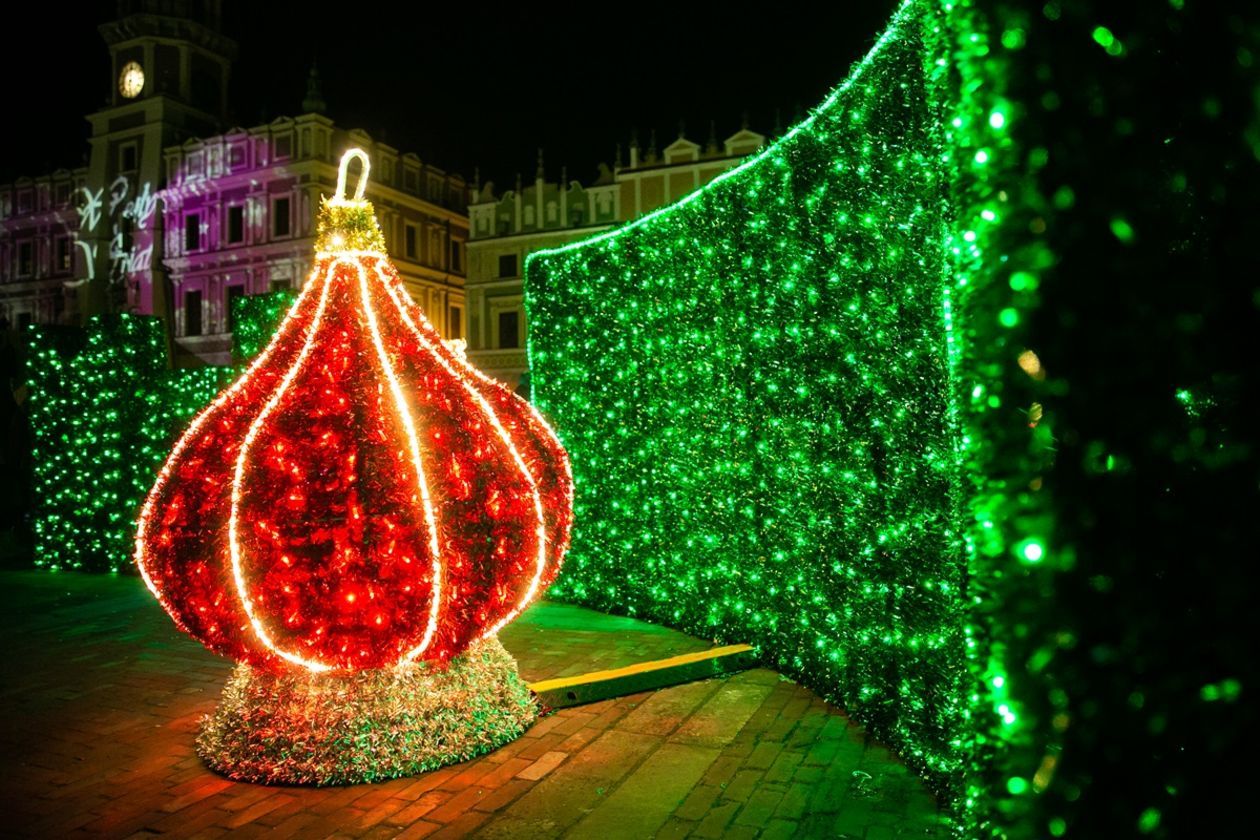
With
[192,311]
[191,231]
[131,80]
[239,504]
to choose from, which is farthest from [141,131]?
[239,504]

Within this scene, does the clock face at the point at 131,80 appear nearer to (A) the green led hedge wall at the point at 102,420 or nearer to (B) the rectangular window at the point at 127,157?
(B) the rectangular window at the point at 127,157

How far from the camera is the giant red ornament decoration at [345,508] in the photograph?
361 centimetres

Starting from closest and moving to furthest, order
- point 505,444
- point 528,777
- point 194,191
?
point 528,777 < point 505,444 < point 194,191

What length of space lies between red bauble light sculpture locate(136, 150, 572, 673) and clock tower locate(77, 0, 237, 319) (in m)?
34.4

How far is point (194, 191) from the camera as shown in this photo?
112ft

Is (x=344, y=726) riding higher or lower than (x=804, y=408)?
lower

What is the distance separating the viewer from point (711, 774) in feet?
12.9

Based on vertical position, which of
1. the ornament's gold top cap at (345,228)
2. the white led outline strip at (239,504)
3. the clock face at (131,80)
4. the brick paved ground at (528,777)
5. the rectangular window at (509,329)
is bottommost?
the brick paved ground at (528,777)

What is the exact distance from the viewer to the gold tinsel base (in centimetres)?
393

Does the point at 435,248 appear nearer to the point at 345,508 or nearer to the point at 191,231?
the point at 191,231

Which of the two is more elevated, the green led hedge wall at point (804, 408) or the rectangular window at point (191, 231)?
the rectangular window at point (191, 231)

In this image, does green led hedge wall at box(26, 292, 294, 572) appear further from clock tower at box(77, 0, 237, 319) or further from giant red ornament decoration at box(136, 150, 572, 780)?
clock tower at box(77, 0, 237, 319)

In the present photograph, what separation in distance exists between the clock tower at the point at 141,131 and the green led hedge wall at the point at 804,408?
107ft

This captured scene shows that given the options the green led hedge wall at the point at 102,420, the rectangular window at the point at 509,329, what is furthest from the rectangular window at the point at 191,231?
the green led hedge wall at the point at 102,420
